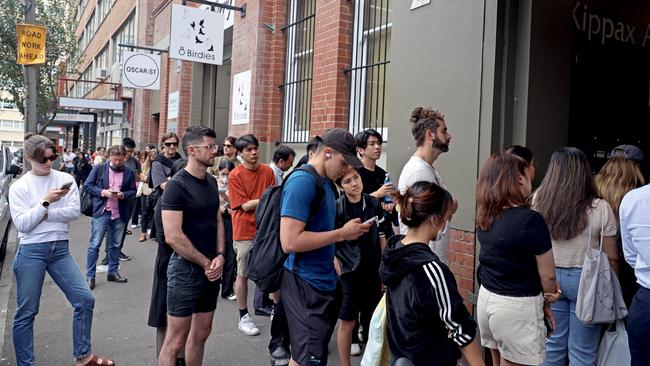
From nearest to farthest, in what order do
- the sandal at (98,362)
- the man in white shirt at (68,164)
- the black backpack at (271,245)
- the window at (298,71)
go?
the black backpack at (271,245)
the sandal at (98,362)
the window at (298,71)
the man in white shirt at (68,164)

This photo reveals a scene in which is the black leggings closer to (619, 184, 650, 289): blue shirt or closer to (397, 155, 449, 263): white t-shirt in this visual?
(397, 155, 449, 263): white t-shirt

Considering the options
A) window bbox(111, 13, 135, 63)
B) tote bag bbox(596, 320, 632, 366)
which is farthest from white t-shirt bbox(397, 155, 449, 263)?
window bbox(111, 13, 135, 63)

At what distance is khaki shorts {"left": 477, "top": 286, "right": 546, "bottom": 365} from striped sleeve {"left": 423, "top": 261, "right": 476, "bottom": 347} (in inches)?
32.6

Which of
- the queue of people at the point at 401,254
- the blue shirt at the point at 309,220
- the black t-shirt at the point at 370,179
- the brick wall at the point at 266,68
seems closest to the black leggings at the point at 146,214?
the brick wall at the point at 266,68

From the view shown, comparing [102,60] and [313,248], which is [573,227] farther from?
[102,60]

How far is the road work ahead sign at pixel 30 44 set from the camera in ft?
34.6

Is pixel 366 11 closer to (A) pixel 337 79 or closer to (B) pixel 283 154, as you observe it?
(A) pixel 337 79

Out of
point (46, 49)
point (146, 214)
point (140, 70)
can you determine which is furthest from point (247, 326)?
point (46, 49)

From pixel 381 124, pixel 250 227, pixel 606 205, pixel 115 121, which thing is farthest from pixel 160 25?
pixel 606 205

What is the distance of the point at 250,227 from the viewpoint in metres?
5.86

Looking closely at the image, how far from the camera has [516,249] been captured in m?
3.01

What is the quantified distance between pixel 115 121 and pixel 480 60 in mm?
24715

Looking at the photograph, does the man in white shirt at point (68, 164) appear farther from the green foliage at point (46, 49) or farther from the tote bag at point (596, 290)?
the tote bag at point (596, 290)

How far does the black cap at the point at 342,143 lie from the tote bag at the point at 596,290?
170 cm
